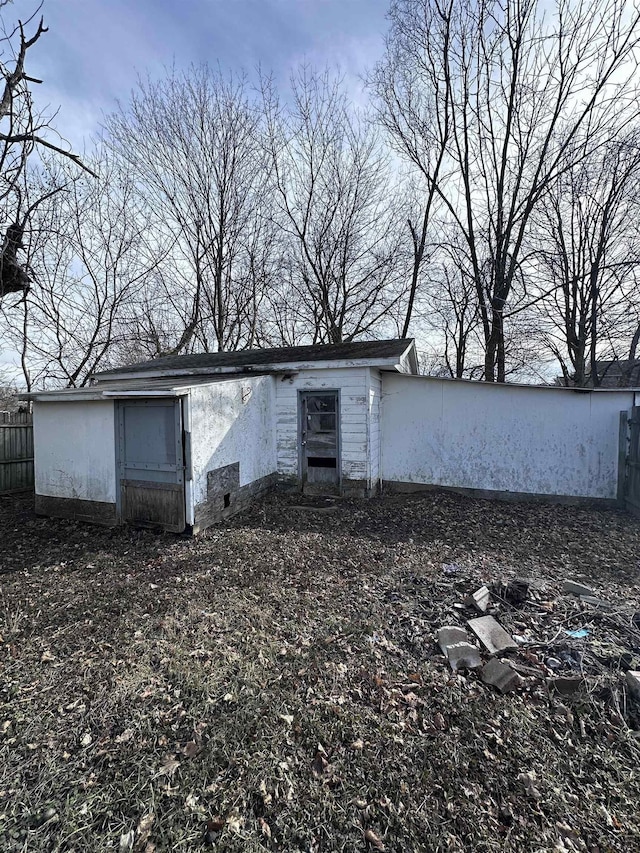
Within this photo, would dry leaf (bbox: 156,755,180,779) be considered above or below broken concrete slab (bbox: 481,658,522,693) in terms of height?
below

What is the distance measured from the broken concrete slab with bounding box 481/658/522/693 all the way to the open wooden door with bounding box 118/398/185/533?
4.23m

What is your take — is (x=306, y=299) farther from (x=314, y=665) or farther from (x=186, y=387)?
(x=314, y=665)

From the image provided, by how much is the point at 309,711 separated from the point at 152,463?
4.24m

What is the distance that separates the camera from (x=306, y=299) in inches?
642

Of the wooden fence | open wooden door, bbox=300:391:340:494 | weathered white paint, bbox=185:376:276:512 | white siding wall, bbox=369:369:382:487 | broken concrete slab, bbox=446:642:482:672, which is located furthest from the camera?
the wooden fence

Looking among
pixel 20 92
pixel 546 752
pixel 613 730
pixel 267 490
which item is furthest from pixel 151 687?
pixel 20 92

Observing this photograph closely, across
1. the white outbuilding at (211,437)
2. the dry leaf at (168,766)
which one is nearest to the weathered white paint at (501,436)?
the white outbuilding at (211,437)

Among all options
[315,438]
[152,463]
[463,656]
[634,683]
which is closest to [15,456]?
[152,463]

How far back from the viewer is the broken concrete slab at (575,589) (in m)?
3.61

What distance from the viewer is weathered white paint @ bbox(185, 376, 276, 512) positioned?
5.61m

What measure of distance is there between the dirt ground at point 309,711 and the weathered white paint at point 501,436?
2619mm

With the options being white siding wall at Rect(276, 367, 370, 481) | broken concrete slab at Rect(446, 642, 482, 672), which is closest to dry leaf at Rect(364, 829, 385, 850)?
broken concrete slab at Rect(446, 642, 482, 672)

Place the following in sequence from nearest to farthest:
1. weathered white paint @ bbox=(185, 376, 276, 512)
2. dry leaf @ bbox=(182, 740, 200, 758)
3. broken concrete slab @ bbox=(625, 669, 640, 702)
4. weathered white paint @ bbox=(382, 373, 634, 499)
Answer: dry leaf @ bbox=(182, 740, 200, 758)
broken concrete slab @ bbox=(625, 669, 640, 702)
weathered white paint @ bbox=(185, 376, 276, 512)
weathered white paint @ bbox=(382, 373, 634, 499)

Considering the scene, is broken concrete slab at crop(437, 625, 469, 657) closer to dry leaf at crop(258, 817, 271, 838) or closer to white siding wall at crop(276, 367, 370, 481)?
dry leaf at crop(258, 817, 271, 838)
